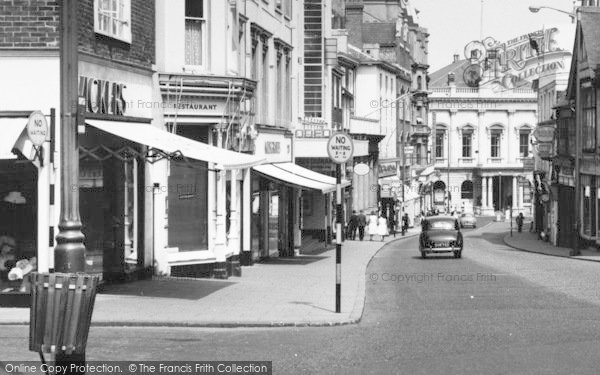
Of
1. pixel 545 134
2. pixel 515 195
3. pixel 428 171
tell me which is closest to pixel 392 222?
pixel 545 134

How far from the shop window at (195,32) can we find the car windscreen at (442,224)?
20257 mm

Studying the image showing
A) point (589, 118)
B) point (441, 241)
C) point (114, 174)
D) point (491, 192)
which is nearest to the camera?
point (114, 174)

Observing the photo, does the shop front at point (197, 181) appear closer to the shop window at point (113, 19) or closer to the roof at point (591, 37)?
the shop window at point (113, 19)

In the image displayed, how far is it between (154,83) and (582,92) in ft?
117

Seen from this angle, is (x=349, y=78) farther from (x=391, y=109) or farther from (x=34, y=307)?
(x=34, y=307)

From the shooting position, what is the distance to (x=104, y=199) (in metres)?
Answer: 23.7

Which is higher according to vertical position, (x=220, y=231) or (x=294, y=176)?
(x=294, y=176)

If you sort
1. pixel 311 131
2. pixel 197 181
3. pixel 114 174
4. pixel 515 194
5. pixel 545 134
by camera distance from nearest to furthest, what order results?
pixel 114 174, pixel 197 181, pixel 311 131, pixel 545 134, pixel 515 194

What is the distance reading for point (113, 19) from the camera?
2331 centimetres

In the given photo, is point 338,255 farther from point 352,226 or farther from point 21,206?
point 352,226

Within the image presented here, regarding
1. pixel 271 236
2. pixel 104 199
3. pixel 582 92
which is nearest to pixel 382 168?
pixel 582 92

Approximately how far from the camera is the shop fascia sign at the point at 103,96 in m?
21.6

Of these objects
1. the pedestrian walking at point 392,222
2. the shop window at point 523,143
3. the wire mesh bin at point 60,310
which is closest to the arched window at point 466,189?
the shop window at point 523,143

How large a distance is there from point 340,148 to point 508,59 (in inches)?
4515
